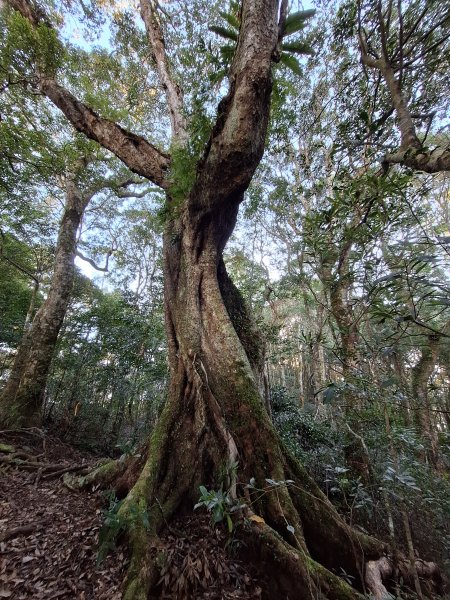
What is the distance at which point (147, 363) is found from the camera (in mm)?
8586

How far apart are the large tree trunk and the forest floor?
2.57 m

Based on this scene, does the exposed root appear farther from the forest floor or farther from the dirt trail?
the dirt trail

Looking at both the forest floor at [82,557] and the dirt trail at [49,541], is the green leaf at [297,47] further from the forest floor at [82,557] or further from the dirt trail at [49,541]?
the dirt trail at [49,541]

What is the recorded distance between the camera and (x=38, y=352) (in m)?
6.20

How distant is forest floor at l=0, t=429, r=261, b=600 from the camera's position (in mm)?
2184

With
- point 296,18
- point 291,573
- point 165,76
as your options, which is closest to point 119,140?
point 165,76

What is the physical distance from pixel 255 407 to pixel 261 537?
1175mm

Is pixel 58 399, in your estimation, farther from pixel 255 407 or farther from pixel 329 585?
pixel 329 585

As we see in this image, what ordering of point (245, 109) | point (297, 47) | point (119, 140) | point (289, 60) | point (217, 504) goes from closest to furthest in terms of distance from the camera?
Answer: point (217, 504), point (245, 109), point (289, 60), point (297, 47), point (119, 140)

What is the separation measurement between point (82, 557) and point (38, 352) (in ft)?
16.0

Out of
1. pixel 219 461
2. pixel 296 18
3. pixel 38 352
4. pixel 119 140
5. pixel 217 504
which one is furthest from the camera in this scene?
pixel 38 352

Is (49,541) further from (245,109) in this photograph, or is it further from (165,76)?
(165,76)

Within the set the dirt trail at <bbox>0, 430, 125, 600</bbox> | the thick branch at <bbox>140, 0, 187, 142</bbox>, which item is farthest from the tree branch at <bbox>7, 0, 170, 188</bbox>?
the dirt trail at <bbox>0, 430, 125, 600</bbox>

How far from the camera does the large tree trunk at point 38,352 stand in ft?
18.9
